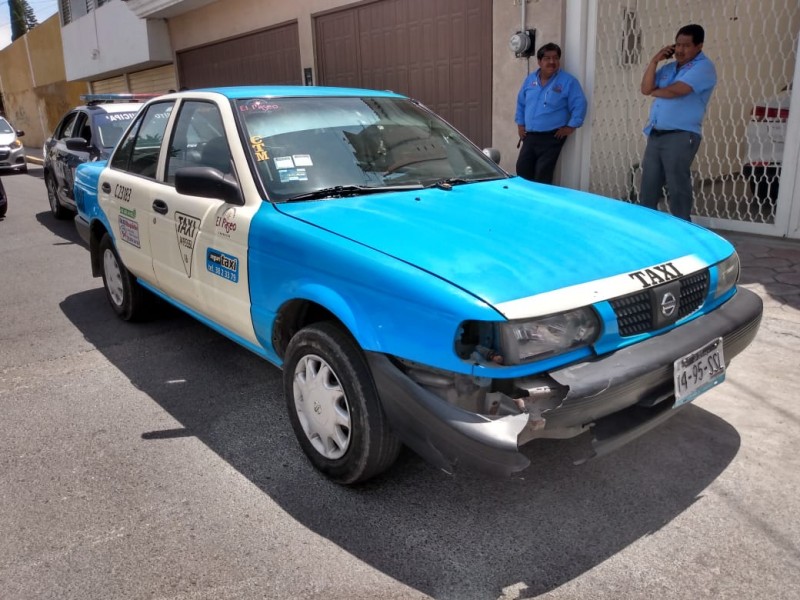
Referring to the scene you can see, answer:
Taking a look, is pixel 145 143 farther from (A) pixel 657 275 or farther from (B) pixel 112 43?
(B) pixel 112 43

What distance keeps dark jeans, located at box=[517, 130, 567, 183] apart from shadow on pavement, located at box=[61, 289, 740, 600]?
4.19 meters

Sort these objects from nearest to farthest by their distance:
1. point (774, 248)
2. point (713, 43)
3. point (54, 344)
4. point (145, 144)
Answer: point (145, 144)
point (54, 344)
point (774, 248)
point (713, 43)

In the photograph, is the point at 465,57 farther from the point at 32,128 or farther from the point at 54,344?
the point at 32,128

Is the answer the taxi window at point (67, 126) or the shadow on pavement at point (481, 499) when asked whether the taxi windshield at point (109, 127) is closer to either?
the taxi window at point (67, 126)

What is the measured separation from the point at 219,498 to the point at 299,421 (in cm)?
46

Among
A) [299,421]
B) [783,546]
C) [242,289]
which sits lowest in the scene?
[783,546]

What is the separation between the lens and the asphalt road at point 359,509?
89.6 inches

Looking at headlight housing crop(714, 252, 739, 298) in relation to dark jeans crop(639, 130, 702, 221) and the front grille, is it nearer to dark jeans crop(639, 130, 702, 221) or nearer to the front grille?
the front grille

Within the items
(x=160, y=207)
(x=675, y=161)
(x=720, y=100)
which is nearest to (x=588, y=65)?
(x=675, y=161)

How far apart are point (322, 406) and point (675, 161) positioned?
4395 millimetres

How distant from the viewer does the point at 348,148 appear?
11.2ft

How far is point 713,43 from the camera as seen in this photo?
7961 millimetres

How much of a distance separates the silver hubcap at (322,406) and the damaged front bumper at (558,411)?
0.34 meters

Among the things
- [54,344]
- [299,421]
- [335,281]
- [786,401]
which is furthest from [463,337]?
[54,344]
